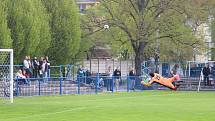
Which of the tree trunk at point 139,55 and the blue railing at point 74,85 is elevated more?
the tree trunk at point 139,55

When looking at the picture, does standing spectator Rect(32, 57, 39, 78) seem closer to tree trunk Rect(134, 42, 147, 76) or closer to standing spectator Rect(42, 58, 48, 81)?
standing spectator Rect(42, 58, 48, 81)

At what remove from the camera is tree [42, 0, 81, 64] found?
53.8m

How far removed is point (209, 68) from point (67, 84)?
43.1 ft

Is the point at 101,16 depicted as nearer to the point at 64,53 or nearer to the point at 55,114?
the point at 64,53

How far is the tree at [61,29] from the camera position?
53781 mm

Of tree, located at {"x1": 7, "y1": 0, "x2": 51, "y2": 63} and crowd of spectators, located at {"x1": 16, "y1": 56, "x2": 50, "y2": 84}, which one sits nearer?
crowd of spectators, located at {"x1": 16, "y1": 56, "x2": 50, "y2": 84}

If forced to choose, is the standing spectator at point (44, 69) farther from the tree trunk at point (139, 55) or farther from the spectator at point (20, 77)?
the tree trunk at point (139, 55)

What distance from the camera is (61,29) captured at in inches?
2121

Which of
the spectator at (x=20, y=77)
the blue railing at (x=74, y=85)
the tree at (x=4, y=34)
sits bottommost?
the blue railing at (x=74, y=85)

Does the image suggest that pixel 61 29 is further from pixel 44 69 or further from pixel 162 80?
pixel 162 80

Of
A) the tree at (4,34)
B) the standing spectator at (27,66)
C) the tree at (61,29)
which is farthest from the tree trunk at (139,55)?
the standing spectator at (27,66)

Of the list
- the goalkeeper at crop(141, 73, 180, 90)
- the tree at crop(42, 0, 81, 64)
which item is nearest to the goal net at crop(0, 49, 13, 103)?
the goalkeeper at crop(141, 73, 180, 90)

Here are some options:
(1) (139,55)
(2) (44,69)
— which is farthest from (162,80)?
(1) (139,55)

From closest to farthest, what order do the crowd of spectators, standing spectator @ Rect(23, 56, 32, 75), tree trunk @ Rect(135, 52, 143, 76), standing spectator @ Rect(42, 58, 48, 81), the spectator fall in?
the spectator
standing spectator @ Rect(23, 56, 32, 75)
the crowd of spectators
standing spectator @ Rect(42, 58, 48, 81)
tree trunk @ Rect(135, 52, 143, 76)
